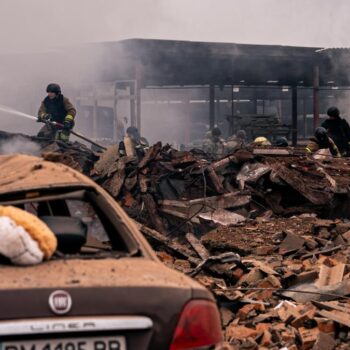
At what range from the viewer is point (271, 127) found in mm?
23000

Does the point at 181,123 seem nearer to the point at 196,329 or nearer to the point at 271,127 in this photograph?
the point at 271,127

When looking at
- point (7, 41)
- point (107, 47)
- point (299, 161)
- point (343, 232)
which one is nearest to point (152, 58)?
point (107, 47)

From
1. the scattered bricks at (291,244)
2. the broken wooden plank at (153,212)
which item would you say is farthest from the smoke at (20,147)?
the scattered bricks at (291,244)

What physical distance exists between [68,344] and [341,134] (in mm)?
14068

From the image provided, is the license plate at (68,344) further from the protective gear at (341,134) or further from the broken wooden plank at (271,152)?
the protective gear at (341,134)

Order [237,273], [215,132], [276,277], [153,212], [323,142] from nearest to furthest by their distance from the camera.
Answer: [276,277], [237,273], [153,212], [323,142], [215,132]

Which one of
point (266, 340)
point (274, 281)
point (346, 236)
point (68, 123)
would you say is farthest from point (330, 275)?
point (68, 123)

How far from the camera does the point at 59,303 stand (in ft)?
10.3

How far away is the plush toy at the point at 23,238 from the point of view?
11.0 feet

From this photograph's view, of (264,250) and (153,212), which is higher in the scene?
(153,212)

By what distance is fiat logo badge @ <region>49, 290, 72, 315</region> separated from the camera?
3.13m

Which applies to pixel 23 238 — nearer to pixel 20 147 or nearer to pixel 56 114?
pixel 20 147

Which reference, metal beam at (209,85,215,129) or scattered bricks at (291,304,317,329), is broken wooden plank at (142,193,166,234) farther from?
metal beam at (209,85,215,129)

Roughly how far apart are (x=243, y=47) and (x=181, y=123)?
13.3 m
